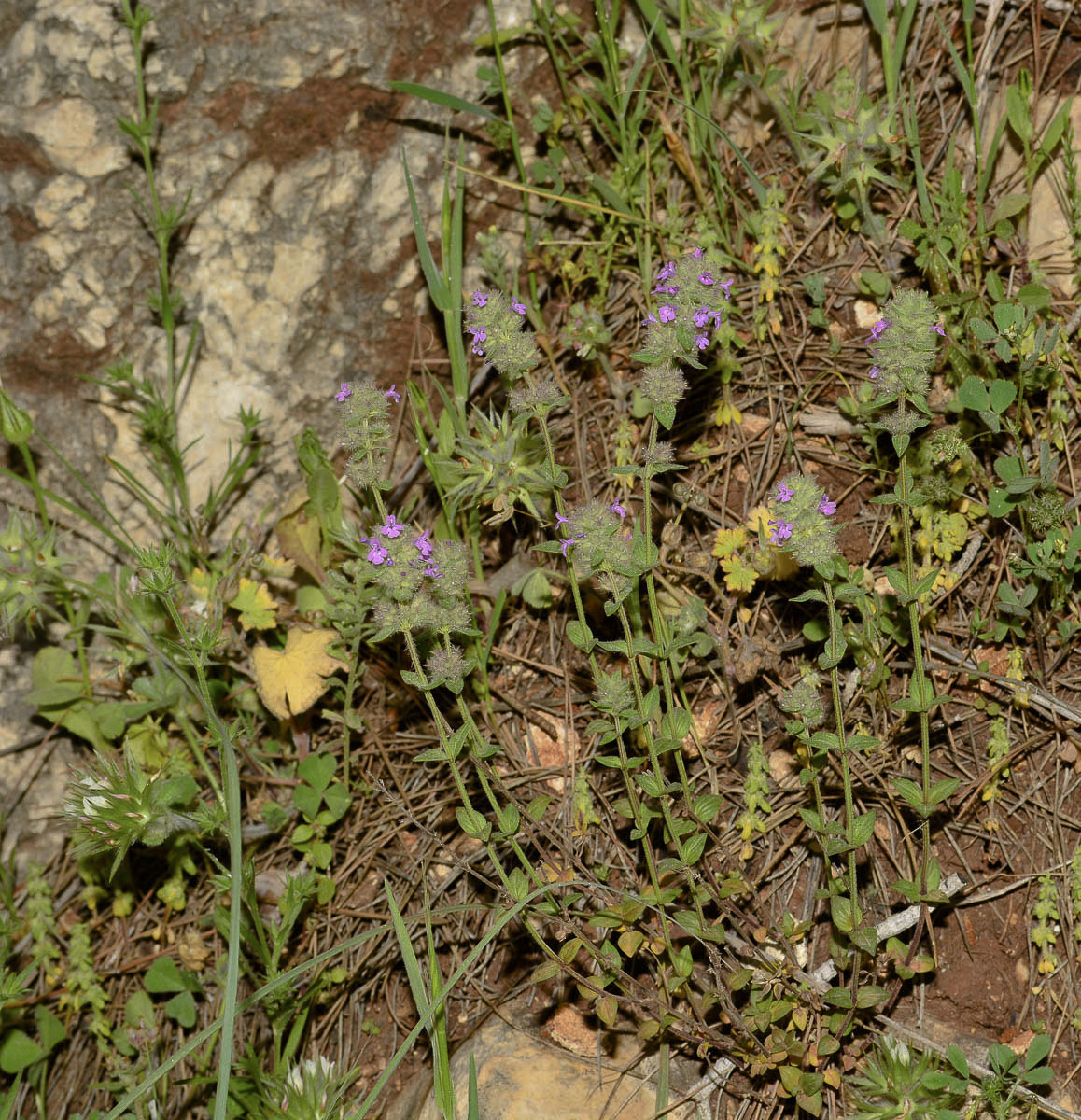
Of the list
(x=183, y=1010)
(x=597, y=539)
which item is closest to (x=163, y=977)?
(x=183, y=1010)

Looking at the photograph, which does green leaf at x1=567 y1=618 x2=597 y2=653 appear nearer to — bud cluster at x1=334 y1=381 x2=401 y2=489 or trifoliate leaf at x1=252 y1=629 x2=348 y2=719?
bud cluster at x1=334 y1=381 x2=401 y2=489

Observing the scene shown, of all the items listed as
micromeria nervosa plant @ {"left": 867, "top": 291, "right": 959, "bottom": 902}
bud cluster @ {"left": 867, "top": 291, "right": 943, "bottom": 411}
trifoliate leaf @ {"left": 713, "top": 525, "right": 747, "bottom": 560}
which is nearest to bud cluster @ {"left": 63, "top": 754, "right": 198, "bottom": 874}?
trifoliate leaf @ {"left": 713, "top": 525, "right": 747, "bottom": 560}

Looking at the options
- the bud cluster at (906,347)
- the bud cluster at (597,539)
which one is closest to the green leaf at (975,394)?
the bud cluster at (906,347)

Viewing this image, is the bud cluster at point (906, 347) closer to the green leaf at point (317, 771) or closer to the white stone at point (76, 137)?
the green leaf at point (317, 771)

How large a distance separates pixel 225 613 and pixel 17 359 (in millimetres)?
1130

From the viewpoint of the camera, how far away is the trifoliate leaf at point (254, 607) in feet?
10.2

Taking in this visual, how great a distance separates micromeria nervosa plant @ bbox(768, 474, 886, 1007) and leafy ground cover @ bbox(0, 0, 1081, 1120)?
0.01 m

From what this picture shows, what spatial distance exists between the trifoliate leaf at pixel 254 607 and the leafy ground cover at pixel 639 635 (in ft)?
0.07

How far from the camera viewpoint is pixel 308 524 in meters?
3.20

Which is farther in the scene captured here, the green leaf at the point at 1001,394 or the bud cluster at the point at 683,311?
the green leaf at the point at 1001,394

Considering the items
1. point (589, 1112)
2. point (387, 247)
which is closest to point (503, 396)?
point (387, 247)

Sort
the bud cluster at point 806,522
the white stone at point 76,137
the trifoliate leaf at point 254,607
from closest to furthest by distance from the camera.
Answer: the bud cluster at point 806,522, the trifoliate leaf at point 254,607, the white stone at point 76,137

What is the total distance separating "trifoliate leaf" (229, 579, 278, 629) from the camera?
3.11m

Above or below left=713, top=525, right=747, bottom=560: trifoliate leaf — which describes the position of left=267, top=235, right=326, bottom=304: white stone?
above
